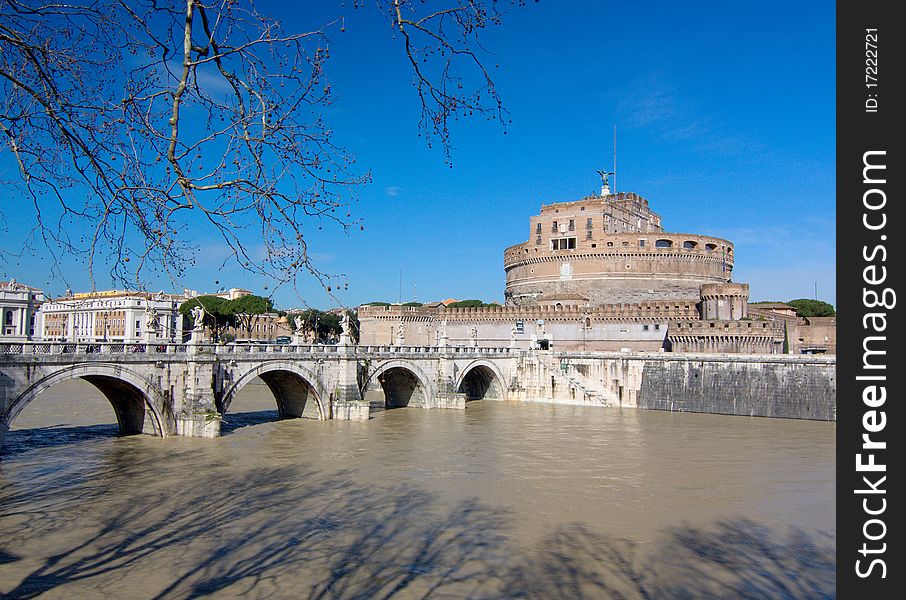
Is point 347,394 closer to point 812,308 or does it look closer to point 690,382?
point 690,382

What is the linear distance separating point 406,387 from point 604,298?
26356 mm

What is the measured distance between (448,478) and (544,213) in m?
50.4

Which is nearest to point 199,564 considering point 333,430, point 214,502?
point 214,502

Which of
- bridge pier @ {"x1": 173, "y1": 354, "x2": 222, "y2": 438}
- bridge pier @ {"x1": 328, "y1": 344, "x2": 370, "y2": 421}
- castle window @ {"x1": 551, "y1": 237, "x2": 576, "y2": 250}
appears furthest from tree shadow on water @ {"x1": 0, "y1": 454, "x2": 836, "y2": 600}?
castle window @ {"x1": 551, "y1": 237, "x2": 576, "y2": 250}

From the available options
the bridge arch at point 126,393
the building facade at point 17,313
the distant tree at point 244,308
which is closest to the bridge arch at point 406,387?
the bridge arch at point 126,393

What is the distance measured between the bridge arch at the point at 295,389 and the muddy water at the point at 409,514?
2697 mm

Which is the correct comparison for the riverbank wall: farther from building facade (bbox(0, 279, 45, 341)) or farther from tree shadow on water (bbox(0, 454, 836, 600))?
building facade (bbox(0, 279, 45, 341))

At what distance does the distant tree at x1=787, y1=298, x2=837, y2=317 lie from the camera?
216 ft

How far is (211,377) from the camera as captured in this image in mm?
28766

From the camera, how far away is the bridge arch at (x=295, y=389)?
33.0 meters

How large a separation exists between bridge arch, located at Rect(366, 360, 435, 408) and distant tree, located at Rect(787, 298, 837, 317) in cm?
4117

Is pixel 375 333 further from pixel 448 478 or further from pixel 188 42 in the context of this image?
pixel 188 42

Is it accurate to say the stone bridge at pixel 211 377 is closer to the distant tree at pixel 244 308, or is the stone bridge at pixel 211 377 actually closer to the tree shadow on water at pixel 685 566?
the tree shadow on water at pixel 685 566

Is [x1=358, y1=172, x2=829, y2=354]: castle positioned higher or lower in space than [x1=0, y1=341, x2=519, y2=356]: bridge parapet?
higher
